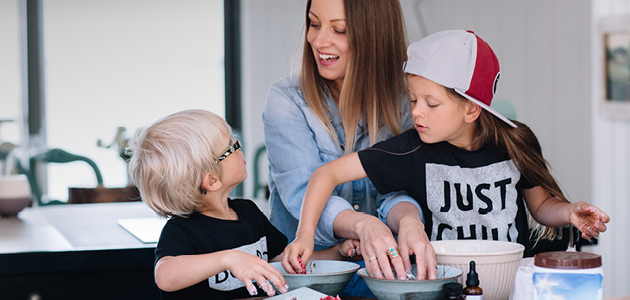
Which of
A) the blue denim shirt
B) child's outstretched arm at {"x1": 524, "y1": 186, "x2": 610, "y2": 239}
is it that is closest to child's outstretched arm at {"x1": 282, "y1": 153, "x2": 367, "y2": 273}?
the blue denim shirt

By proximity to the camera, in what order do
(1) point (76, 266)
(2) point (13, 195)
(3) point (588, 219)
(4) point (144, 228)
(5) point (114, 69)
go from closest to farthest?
(3) point (588, 219) → (1) point (76, 266) → (4) point (144, 228) → (2) point (13, 195) → (5) point (114, 69)

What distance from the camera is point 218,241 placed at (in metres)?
1.22

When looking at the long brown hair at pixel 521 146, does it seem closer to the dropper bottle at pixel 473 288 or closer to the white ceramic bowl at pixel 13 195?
the dropper bottle at pixel 473 288

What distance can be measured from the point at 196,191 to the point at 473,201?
578 mm

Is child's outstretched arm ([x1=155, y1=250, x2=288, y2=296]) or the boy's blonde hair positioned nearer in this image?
child's outstretched arm ([x1=155, y1=250, x2=288, y2=296])

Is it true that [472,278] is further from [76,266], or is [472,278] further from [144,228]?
[144,228]

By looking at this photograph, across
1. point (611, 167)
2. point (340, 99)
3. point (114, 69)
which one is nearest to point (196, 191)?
point (340, 99)

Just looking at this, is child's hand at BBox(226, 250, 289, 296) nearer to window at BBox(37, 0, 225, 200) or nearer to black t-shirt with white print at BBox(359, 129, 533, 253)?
black t-shirt with white print at BBox(359, 129, 533, 253)

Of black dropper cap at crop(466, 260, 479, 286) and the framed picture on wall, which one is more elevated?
the framed picture on wall

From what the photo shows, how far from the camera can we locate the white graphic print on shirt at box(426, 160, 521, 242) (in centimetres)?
126

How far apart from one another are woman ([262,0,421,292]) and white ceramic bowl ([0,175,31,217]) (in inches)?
38.8

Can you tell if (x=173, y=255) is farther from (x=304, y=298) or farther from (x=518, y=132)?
(x=518, y=132)

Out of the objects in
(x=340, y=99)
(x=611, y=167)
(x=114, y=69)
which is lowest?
(x=611, y=167)

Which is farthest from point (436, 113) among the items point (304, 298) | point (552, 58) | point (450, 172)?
point (552, 58)
